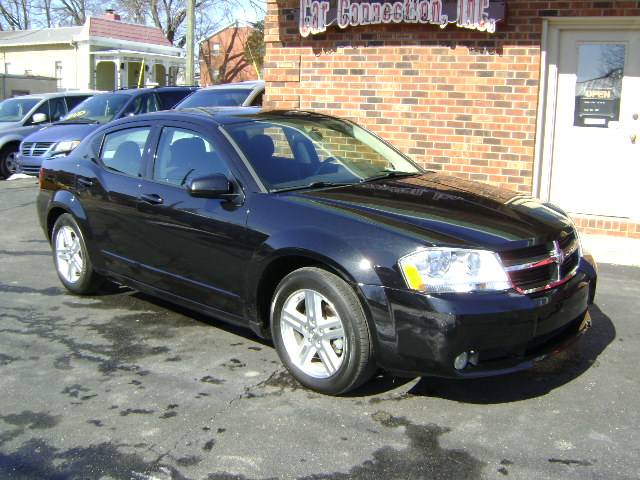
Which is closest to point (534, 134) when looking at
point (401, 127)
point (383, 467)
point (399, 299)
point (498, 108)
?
point (498, 108)

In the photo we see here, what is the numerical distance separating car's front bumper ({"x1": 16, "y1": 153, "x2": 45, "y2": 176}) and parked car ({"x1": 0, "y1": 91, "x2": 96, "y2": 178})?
3.81 feet

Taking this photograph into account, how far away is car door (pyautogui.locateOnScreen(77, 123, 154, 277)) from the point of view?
5191 mm

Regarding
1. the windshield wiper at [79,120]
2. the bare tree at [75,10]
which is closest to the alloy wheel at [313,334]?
the windshield wiper at [79,120]

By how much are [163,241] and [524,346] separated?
8.17ft

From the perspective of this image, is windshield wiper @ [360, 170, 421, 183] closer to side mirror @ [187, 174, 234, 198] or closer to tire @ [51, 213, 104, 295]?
side mirror @ [187, 174, 234, 198]

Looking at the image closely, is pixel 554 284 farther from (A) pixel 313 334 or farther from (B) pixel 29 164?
(B) pixel 29 164

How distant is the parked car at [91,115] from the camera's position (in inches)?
515

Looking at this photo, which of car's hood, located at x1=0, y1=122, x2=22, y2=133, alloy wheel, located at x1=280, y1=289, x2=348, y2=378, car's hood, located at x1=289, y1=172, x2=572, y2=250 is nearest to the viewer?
car's hood, located at x1=289, y1=172, x2=572, y2=250

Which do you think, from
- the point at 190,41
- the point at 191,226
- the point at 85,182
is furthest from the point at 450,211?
the point at 190,41

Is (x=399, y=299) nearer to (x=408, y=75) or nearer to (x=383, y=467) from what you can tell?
(x=383, y=467)

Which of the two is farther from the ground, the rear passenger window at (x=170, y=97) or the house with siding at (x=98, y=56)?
the house with siding at (x=98, y=56)

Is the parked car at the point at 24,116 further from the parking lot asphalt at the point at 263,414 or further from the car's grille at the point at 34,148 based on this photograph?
the parking lot asphalt at the point at 263,414

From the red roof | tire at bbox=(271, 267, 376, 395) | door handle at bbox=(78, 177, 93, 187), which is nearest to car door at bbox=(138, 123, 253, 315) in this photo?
tire at bbox=(271, 267, 376, 395)

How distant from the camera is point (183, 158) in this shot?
4.94m
